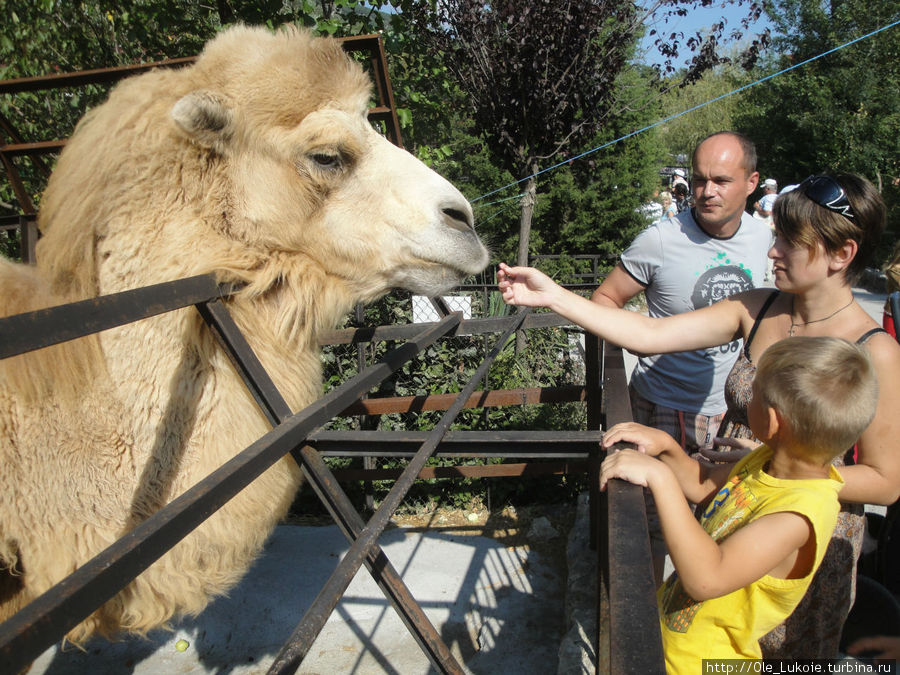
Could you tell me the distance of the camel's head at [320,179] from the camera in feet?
6.44

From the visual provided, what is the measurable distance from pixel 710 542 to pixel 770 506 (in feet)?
0.78

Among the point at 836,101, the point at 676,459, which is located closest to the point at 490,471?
the point at 676,459

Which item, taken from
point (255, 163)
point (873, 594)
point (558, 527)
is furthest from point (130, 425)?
point (558, 527)

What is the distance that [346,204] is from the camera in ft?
6.74

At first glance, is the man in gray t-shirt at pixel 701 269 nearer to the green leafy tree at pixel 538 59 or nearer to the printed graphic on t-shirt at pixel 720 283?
the printed graphic on t-shirt at pixel 720 283

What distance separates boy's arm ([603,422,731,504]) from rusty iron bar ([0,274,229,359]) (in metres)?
1.19

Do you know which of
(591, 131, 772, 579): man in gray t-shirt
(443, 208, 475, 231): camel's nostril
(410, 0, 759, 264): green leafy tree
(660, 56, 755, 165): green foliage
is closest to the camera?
(443, 208, 475, 231): camel's nostril

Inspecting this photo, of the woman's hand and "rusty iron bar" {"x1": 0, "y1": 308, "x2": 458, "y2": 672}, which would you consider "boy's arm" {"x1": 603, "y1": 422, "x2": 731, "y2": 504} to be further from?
"rusty iron bar" {"x1": 0, "y1": 308, "x2": 458, "y2": 672}

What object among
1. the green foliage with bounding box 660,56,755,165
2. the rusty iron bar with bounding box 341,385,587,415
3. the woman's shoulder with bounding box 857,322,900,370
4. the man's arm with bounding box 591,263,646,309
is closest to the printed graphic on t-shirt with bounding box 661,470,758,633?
the woman's shoulder with bounding box 857,322,900,370

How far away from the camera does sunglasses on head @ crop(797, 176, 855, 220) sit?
175 cm

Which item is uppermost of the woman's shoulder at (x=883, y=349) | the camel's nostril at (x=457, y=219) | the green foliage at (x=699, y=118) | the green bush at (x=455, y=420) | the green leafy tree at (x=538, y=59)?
the green foliage at (x=699, y=118)

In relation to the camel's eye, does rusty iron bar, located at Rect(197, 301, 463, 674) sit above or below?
below

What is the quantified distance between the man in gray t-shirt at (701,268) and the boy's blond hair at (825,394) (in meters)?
1.40

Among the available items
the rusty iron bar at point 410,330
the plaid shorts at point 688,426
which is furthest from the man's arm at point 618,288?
the plaid shorts at point 688,426
